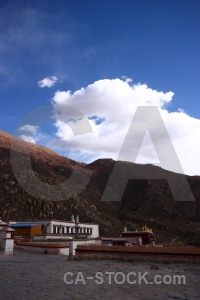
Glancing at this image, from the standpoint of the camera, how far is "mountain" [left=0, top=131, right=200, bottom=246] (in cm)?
5331

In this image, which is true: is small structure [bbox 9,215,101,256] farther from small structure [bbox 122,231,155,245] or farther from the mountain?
the mountain

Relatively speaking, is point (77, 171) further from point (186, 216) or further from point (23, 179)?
point (186, 216)

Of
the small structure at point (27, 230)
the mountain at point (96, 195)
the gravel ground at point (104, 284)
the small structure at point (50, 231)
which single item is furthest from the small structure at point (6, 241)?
the mountain at point (96, 195)

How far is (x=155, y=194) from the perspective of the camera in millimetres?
79000

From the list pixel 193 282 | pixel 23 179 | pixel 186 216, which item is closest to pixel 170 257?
pixel 193 282

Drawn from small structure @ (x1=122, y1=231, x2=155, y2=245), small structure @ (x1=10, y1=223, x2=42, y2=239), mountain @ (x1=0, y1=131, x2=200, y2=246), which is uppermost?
mountain @ (x1=0, y1=131, x2=200, y2=246)

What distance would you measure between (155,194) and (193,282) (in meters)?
71.5

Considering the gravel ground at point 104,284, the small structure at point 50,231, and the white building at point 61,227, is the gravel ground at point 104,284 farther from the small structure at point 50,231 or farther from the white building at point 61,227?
the white building at point 61,227

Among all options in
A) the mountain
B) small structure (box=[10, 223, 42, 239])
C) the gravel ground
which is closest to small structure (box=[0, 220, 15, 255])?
the gravel ground

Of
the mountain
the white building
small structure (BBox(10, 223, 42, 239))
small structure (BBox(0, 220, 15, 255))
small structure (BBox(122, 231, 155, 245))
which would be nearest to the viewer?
small structure (BBox(0, 220, 15, 255))

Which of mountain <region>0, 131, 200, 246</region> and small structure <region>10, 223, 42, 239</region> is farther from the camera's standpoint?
mountain <region>0, 131, 200, 246</region>

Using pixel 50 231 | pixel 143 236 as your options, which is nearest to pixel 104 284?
pixel 143 236

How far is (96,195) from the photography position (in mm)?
76312

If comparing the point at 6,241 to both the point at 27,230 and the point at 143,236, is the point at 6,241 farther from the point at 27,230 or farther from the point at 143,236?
the point at 143,236
